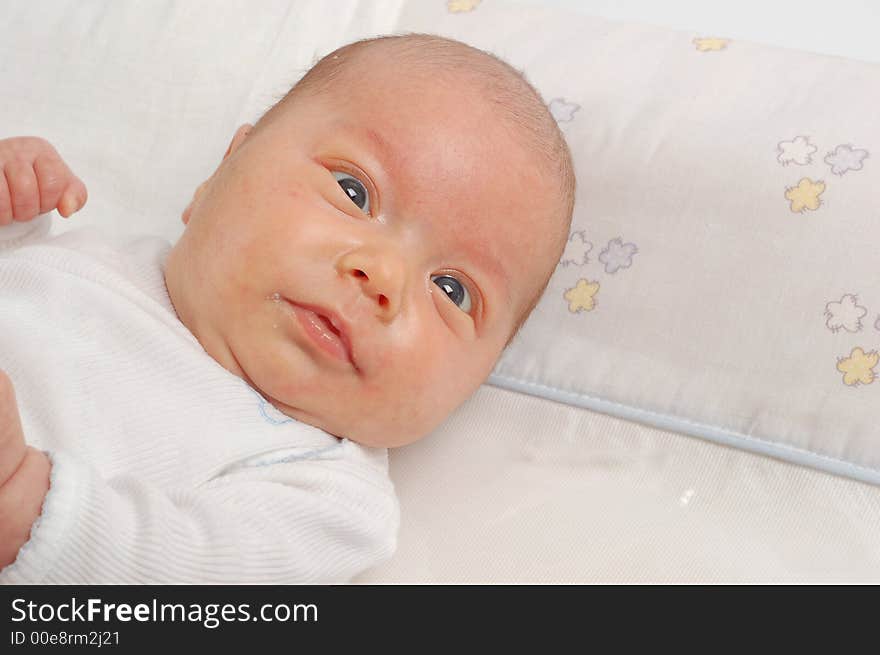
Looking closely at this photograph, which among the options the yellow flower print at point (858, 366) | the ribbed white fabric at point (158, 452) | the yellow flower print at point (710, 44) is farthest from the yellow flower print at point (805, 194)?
the ribbed white fabric at point (158, 452)

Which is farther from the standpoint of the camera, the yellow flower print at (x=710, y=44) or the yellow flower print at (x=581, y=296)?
the yellow flower print at (x=710, y=44)

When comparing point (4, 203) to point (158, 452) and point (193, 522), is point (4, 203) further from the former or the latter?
point (193, 522)

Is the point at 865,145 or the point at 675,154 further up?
the point at 865,145

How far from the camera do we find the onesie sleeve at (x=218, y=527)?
41.8 inches

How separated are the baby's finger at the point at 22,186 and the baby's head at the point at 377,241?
9.2 inches

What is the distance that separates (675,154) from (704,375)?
1.09 ft

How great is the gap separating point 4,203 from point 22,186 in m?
0.03

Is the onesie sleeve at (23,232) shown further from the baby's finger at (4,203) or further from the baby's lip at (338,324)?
the baby's lip at (338,324)

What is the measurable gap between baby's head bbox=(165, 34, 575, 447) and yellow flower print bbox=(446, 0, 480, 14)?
18.2 inches

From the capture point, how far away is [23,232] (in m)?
1.56

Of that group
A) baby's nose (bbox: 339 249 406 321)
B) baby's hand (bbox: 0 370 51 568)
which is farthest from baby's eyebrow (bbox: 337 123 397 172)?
baby's hand (bbox: 0 370 51 568)

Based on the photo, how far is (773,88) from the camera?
1.70 meters

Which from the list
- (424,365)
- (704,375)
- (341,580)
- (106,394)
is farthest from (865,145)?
(106,394)
